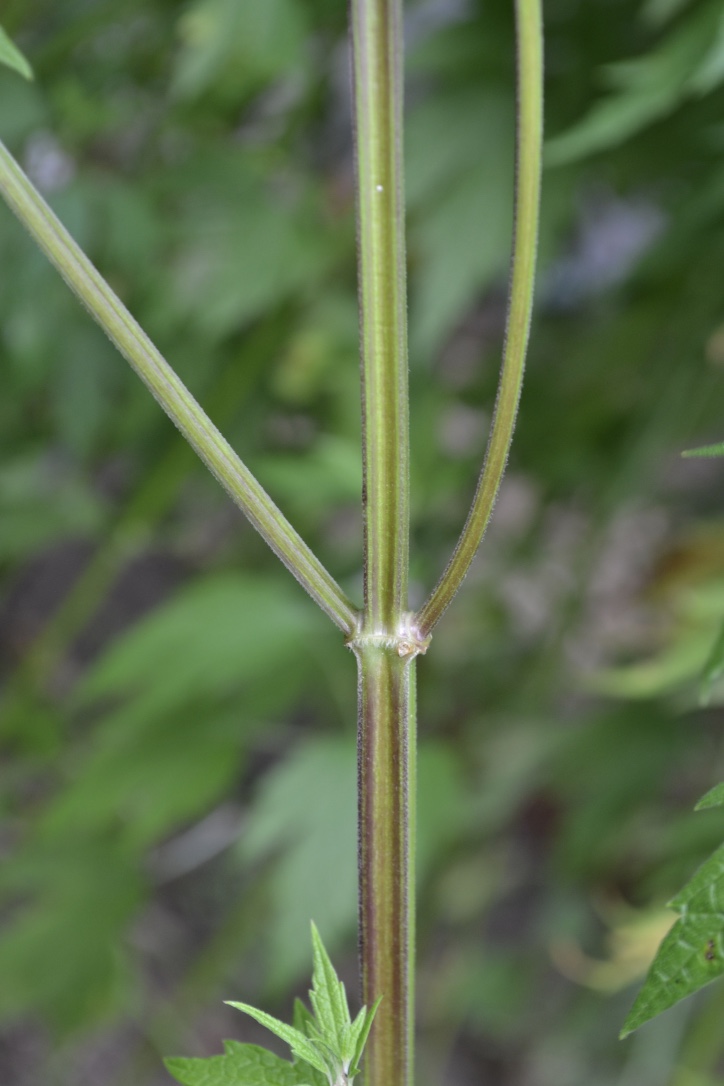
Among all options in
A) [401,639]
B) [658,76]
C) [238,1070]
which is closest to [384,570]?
[401,639]

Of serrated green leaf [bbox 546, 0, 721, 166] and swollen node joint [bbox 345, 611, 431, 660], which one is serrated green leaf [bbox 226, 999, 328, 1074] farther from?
serrated green leaf [bbox 546, 0, 721, 166]

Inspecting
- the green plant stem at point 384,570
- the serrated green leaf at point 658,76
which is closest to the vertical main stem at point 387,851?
the green plant stem at point 384,570

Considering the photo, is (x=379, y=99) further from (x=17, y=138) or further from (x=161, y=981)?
(x=161, y=981)

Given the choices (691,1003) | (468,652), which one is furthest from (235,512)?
(691,1003)

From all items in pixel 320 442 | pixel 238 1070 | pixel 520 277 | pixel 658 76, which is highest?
pixel 320 442

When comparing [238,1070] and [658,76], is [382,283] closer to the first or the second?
[238,1070]

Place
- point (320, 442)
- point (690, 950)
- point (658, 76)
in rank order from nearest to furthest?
point (690, 950)
point (658, 76)
point (320, 442)

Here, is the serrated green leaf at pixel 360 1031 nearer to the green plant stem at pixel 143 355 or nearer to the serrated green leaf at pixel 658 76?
the green plant stem at pixel 143 355

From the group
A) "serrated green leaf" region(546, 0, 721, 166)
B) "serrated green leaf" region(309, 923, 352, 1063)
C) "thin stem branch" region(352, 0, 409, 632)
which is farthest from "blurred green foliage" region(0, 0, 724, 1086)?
"serrated green leaf" region(309, 923, 352, 1063)
